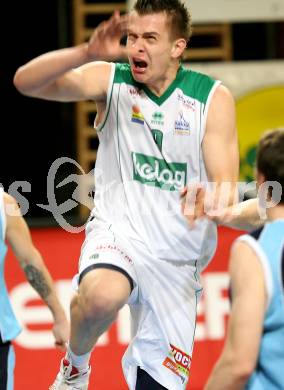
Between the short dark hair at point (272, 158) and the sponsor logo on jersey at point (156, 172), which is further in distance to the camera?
the sponsor logo on jersey at point (156, 172)

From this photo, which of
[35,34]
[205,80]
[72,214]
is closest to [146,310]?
[205,80]

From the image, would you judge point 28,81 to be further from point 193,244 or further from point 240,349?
point 240,349

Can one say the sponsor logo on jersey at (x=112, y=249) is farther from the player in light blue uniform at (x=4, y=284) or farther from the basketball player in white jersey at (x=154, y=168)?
the player in light blue uniform at (x=4, y=284)

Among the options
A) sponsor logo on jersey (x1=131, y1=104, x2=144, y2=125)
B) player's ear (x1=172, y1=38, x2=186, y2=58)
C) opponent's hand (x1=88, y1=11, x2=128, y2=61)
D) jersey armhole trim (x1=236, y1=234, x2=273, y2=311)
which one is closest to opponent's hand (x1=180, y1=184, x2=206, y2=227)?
jersey armhole trim (x1=236, y1=234, x2=273, y2=311)

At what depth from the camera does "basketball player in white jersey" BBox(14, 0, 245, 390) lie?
5105 mm

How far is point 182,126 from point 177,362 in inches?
44.2

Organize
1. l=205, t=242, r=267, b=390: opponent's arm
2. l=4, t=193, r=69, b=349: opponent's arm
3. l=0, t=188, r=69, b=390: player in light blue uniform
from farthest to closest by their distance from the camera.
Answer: l=4, t=193, r=69, b=349: opponent's arm
l=0, t=188, r=69, b=390: player in light blue uniform
l=205, t=242, r=267, b=390: opponent's arm

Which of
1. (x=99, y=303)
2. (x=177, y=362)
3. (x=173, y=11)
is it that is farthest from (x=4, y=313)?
(x=173, y=11)

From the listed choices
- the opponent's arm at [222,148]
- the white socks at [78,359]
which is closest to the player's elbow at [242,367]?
the opponent's arm at [222,148]

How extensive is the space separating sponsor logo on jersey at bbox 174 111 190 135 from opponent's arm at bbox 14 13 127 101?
38cm

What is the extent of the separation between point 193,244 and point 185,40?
3.20 feet

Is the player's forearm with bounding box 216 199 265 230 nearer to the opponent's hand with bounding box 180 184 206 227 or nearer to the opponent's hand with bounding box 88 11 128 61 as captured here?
the opponent's hand with bounding box 180 184 206 227

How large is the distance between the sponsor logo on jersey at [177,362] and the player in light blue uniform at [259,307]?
5.30 feet

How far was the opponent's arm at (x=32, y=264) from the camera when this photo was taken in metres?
4.96
